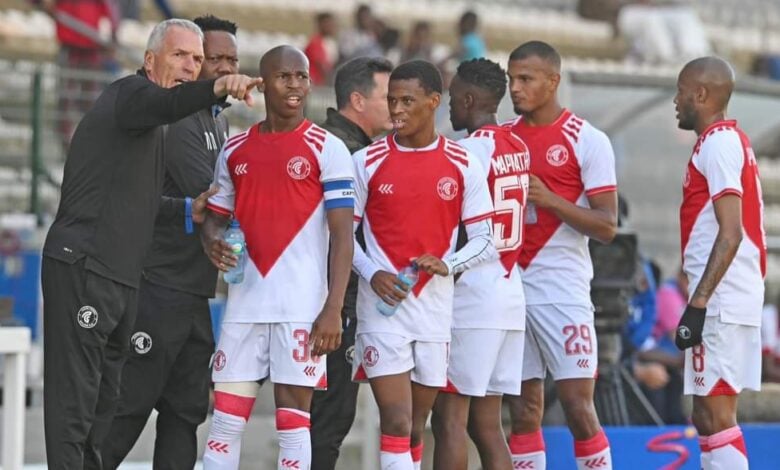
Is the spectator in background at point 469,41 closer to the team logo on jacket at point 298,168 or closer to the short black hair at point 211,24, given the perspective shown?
the short black hair at point 211,24

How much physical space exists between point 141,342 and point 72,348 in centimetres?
65

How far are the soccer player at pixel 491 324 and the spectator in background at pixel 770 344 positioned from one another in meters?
6.11

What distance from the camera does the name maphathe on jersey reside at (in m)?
7.63

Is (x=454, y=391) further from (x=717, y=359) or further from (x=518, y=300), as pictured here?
(x=717, y=359)

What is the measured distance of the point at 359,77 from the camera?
26.9 ft

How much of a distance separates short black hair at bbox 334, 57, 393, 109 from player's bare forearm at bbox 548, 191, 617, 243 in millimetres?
1125

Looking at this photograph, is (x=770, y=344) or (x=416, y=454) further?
(x=770, y=344)

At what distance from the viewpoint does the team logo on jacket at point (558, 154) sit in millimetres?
7922

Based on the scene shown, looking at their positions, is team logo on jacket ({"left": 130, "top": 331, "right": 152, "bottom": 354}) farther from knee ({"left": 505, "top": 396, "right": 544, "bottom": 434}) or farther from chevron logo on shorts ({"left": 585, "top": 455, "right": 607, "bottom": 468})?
chevron logo on shorts ({"left": 585, "top": 455, "right": 607, "bottom": 468})

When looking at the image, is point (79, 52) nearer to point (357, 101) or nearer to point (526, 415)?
point (357, 101)

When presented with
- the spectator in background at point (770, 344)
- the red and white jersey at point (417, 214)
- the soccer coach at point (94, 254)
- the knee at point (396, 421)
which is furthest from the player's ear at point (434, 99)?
the spectator in background at point (770, 344)

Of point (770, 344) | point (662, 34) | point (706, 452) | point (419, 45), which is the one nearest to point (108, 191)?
point (706, 452)

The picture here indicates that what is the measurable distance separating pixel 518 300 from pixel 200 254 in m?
1.50

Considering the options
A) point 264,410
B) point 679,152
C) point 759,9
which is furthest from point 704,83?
point 759,9
